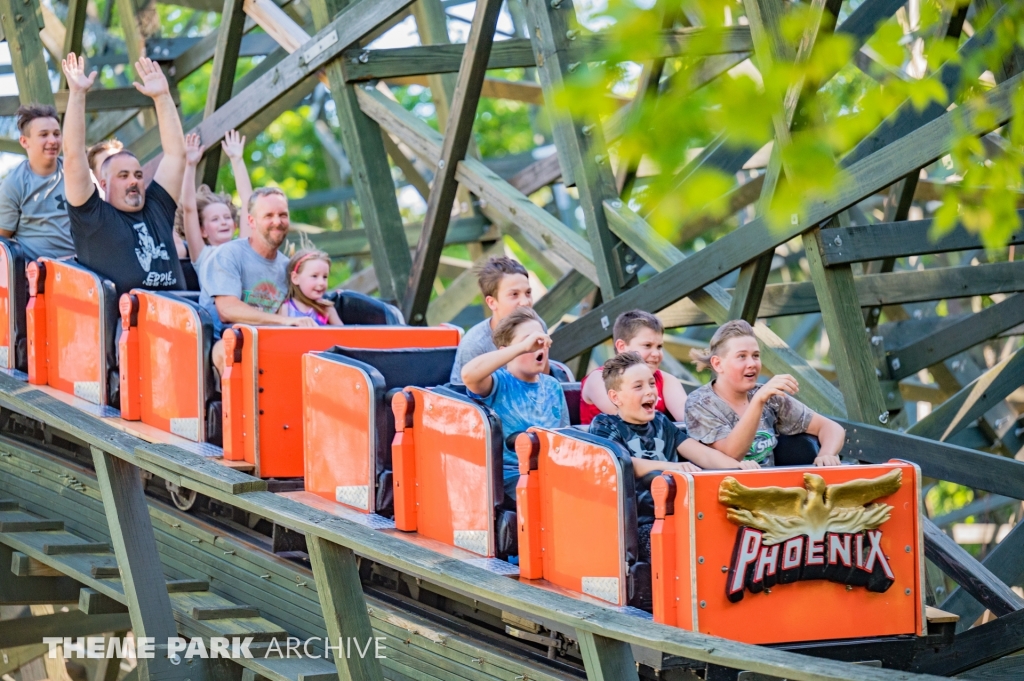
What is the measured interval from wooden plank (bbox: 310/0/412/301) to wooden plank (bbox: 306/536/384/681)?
11.0ft

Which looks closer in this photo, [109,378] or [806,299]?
[109,378]

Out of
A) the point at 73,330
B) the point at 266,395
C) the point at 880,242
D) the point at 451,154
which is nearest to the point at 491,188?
the point at 451,154

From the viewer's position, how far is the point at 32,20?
8.96m

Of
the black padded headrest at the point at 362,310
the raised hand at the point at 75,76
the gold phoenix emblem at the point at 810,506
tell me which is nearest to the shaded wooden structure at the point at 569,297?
the gold phoenix emblem at the point at 810,506

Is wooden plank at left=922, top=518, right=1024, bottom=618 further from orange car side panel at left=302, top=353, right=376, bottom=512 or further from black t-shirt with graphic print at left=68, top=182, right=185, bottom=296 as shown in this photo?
black t-shirt with graphic print at left=68, top=182, right=185, bottom=296

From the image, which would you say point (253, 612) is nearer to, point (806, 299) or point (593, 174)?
point (593, 174)

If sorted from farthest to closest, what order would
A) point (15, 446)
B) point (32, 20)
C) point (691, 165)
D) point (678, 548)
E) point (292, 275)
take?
point (32, 20) → point (691, 165) → point (15, 446) → point (292, 275) → point (678, 548)

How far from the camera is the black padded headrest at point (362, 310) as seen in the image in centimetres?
635

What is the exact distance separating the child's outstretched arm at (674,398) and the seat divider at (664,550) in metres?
1.20

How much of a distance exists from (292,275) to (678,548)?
109 inches

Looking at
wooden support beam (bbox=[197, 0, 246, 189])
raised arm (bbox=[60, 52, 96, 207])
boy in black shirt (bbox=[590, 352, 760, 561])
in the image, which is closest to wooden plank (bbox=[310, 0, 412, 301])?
wooden support beam (bbox=[197, 0, 246, 189])

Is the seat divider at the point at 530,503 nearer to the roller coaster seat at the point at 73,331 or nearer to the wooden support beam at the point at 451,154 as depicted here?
the roller coaster seat at the point at 73,331

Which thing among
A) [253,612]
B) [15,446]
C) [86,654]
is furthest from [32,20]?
[253,612]

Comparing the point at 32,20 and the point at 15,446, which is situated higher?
the point at 32,20
